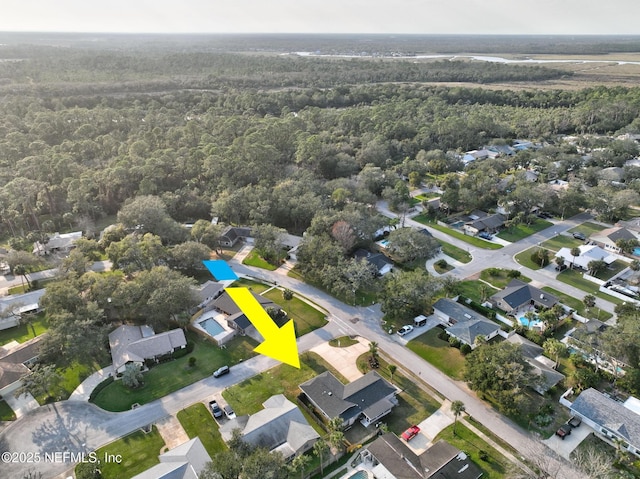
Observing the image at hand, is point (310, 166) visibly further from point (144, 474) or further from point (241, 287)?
point (144, 474)

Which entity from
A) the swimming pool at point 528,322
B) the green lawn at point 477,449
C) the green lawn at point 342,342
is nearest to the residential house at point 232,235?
the green lawn at point 342,342

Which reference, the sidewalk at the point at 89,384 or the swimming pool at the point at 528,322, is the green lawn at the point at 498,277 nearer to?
the swimming pool at the point at 528,322

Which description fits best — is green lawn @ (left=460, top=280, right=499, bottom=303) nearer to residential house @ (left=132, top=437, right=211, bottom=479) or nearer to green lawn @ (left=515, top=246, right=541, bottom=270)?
green lawn @ (left=515, top=246, right=541, bottom=270)

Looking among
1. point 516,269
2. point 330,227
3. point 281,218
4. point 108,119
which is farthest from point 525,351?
point 108,119

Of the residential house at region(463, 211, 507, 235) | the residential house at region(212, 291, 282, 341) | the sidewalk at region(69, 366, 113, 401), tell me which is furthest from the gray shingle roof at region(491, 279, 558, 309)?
the sidewalk at region(69, 366, 113, 401)

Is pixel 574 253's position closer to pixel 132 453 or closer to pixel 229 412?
pixel 229 412
